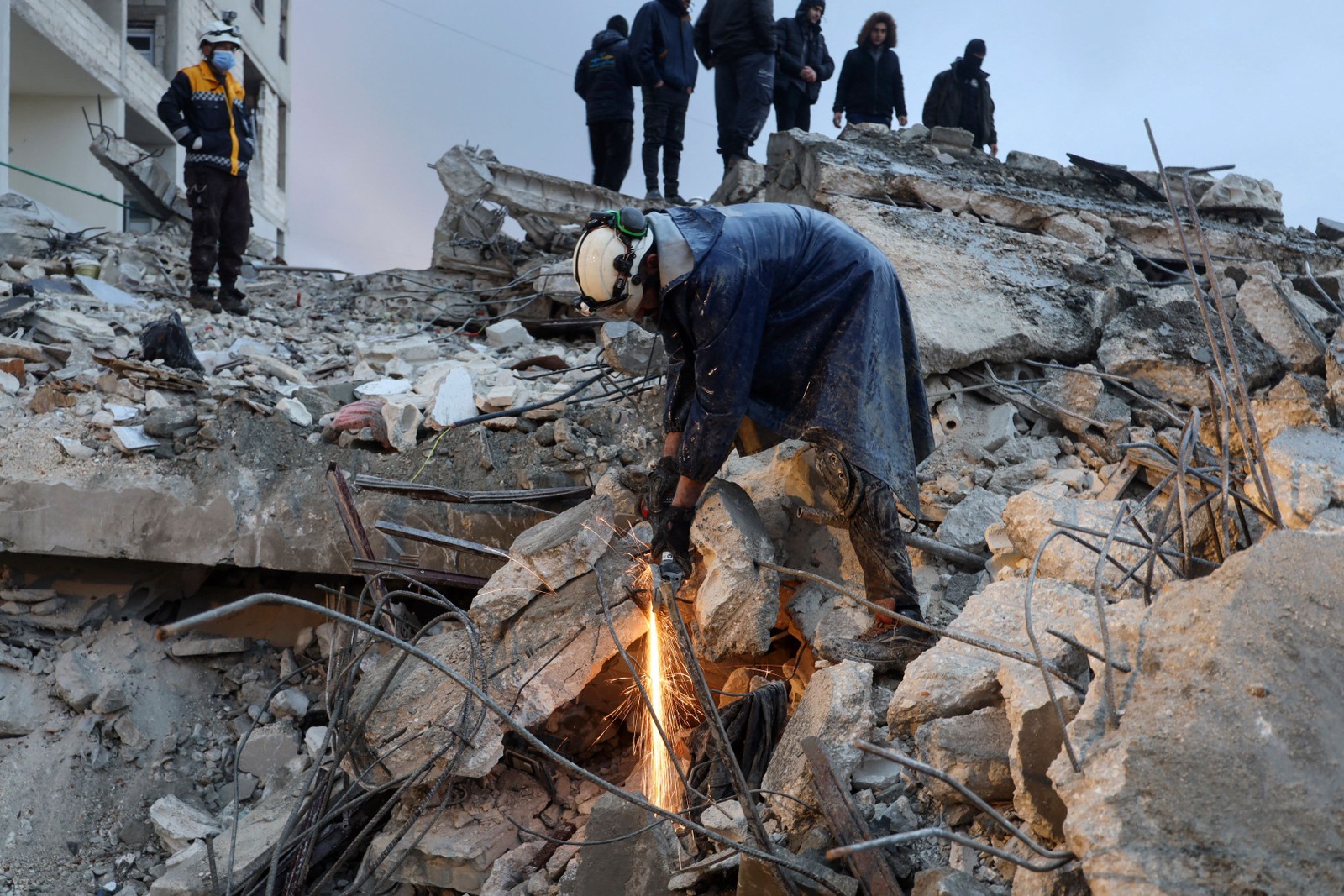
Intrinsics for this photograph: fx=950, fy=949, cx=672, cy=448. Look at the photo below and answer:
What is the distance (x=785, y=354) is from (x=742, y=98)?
3.86 metres

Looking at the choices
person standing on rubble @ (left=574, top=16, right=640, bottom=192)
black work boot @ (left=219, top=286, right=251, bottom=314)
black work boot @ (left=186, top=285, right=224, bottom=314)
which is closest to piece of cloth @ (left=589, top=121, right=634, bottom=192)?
person standing on rubble @ (left=574, top=16, right=640, bottom=192)

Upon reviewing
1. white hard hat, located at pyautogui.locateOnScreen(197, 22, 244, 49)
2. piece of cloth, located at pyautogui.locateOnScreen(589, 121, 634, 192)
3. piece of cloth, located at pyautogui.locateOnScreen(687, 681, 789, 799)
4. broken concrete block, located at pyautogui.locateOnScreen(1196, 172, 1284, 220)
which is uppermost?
white hard hat, located at pyautogui.locateOnScreen(197, 22, 244, 49)

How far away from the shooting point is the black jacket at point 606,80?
22.6 feet

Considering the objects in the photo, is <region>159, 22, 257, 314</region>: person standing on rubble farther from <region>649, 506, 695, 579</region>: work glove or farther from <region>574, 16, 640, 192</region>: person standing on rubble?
<region>649, 506, 695, 579</region>: work glove

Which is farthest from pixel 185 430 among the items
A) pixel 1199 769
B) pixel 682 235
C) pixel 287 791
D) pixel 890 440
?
pixel 1199 769

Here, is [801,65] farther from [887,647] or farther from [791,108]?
[887,647]

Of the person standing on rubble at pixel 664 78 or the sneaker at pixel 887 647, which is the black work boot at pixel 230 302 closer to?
the person standing on rubble at pixel 664 78

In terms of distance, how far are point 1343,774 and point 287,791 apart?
133 inches

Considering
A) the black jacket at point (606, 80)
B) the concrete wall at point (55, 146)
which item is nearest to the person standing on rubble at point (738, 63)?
the black jacket at point (606, 80)

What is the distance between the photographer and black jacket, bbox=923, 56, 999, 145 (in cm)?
672

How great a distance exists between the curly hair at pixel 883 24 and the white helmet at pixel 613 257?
483 centimetres

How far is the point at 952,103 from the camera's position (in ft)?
22.1

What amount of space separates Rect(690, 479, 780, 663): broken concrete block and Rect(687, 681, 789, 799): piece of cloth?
158mm

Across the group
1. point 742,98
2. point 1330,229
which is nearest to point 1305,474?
point 1330,229
